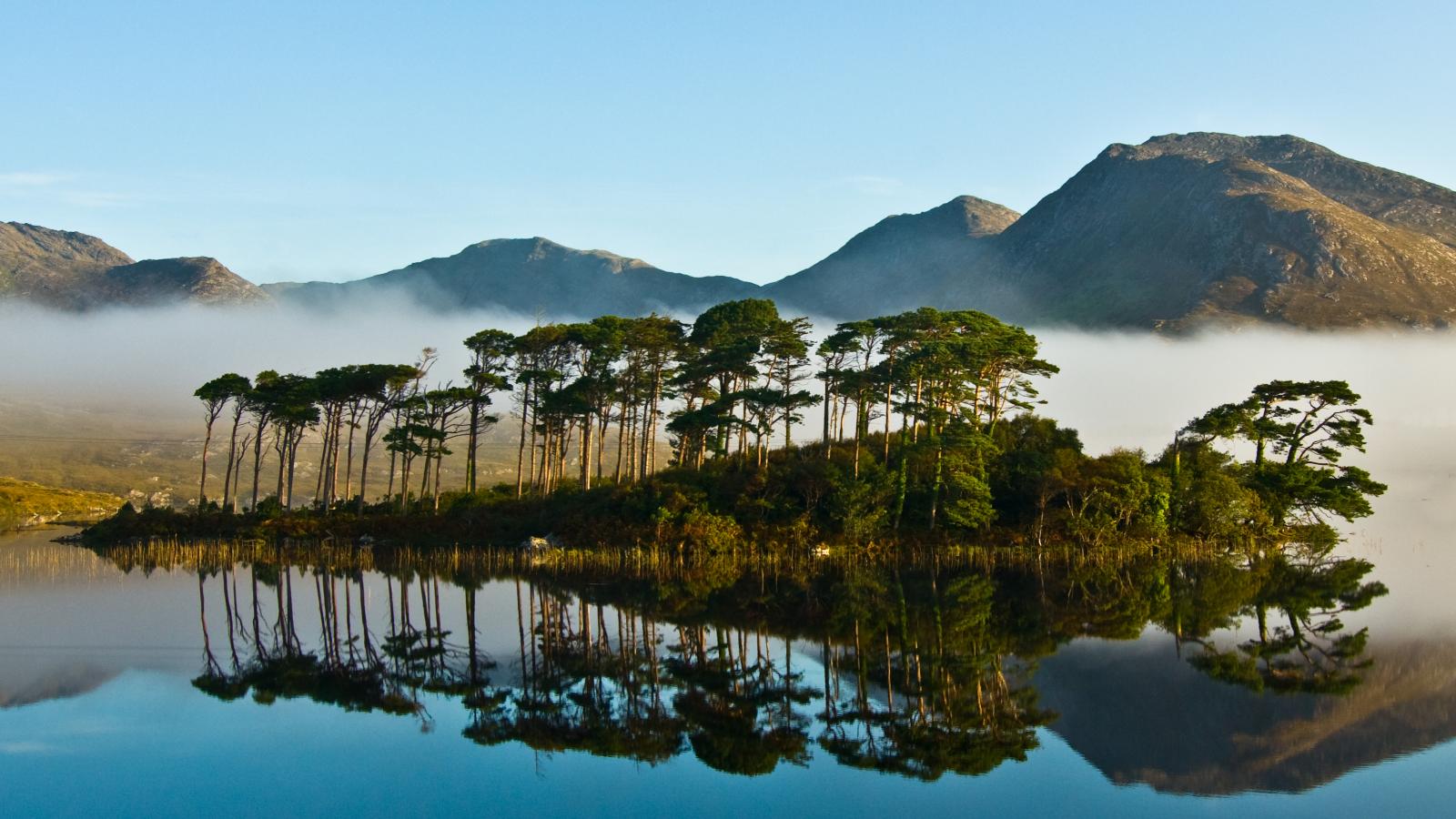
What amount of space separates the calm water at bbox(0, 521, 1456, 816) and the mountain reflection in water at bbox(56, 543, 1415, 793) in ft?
0.37

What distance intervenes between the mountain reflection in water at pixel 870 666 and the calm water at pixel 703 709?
113 millimetres

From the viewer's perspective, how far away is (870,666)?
1024 inches

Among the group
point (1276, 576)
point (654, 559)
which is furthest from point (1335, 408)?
point (654, 559)

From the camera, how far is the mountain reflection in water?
64.6ft

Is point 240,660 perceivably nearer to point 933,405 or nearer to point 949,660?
point 949,660

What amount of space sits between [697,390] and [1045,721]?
4734 cm

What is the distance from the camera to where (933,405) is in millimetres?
60688

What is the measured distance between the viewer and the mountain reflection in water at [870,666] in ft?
64.6

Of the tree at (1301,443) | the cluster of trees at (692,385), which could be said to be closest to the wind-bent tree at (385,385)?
the cluster of trees at (692,385)

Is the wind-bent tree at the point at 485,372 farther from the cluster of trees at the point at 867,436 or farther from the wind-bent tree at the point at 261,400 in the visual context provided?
the wind-bent tree at the point at 261,400

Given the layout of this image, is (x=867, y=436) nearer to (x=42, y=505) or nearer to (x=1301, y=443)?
(x=1301, y=443)

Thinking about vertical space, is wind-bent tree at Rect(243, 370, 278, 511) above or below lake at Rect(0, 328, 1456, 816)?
above

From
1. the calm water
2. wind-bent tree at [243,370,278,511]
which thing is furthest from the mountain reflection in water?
wind-bent tree at [243,370,278,511]

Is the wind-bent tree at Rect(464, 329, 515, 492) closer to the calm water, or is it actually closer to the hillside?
the calm water
